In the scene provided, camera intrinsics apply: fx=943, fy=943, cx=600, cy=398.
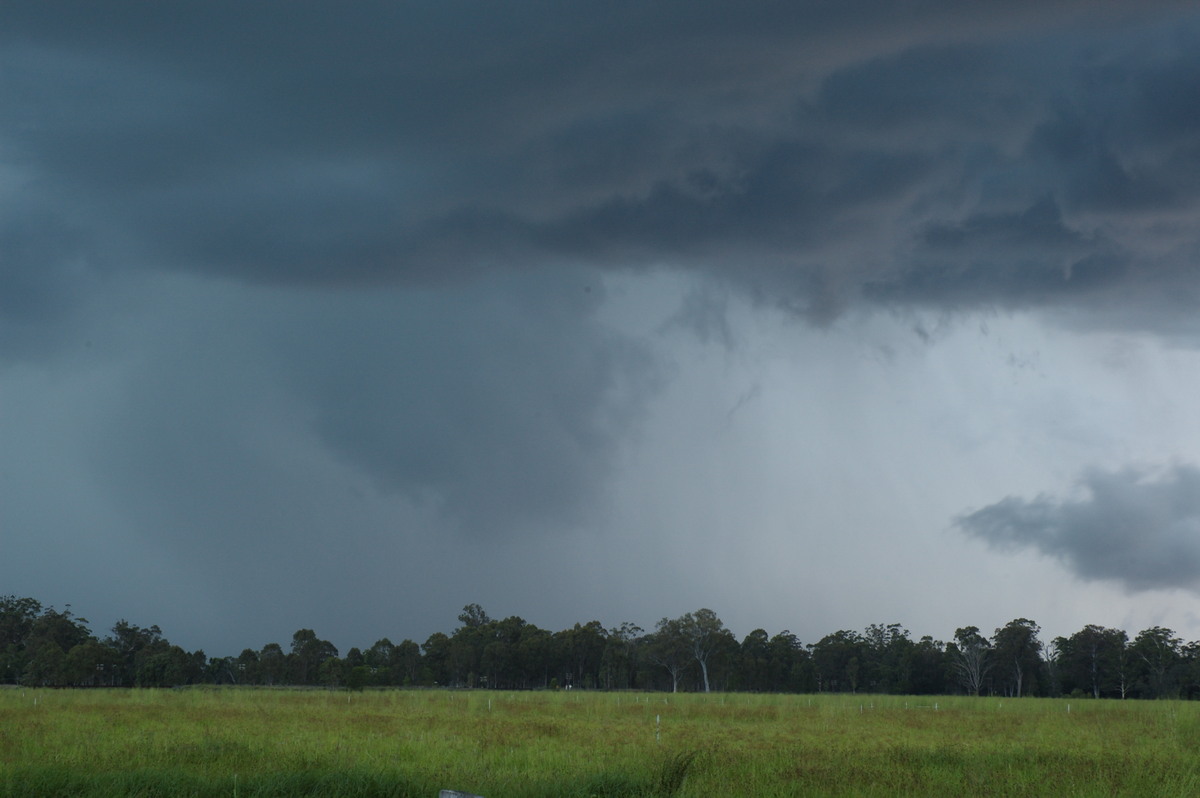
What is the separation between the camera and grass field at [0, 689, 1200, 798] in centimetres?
1425

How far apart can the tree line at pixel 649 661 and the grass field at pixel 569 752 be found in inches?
1790

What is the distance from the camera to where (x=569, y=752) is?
19922 millimetres

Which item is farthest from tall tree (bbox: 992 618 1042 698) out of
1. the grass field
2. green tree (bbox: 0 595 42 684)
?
green tree (bbox: 0 595 42 684)

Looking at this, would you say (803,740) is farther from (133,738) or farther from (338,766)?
(133,738)

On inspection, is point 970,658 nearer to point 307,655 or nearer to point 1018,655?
point 1018,655

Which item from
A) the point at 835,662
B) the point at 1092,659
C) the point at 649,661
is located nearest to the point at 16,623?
the point at 649,661

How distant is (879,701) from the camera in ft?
165

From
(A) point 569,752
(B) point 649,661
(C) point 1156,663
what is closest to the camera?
(A) point 569,752

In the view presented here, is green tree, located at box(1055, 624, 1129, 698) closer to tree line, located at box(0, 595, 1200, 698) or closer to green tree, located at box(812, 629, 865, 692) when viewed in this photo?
tree line, located at box(0, 595, 1200, 698)

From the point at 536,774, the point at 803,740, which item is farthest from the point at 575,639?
the point at 536,774

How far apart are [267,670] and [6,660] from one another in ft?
70.5

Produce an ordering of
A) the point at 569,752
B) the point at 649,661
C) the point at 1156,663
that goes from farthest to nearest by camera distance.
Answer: the point at 649,661, the point at 1156,663, the point at 569,752

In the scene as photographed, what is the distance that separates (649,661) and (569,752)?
8219 centimetres

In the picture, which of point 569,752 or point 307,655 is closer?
point 569,752
